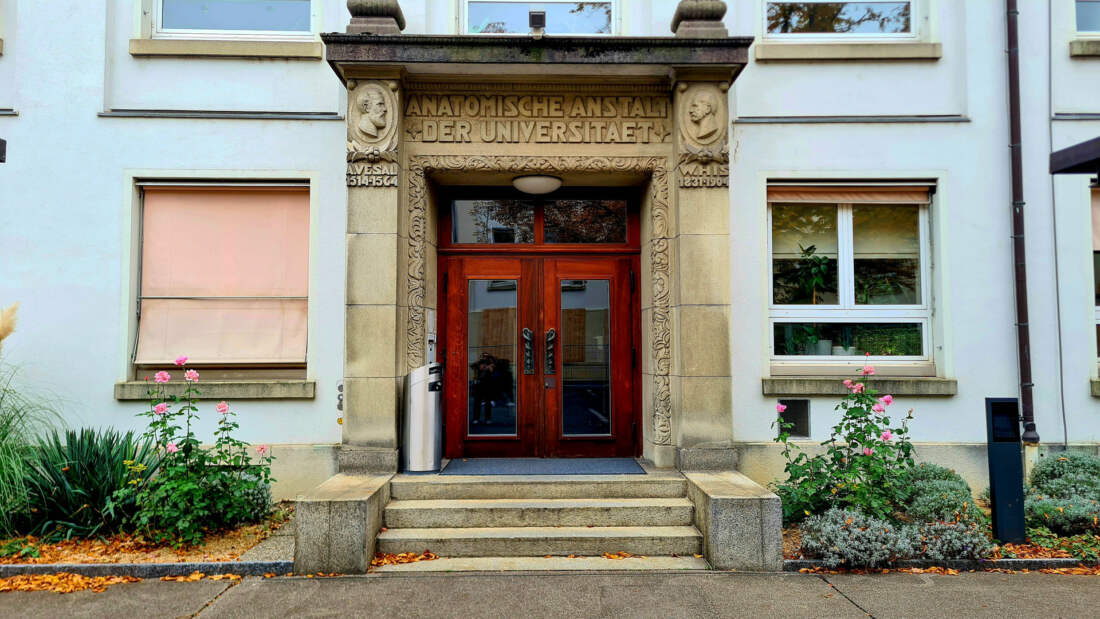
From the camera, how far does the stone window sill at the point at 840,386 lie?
692 cm

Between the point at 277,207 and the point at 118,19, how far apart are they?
2.69 meters

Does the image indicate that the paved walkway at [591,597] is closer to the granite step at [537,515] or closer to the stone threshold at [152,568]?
the stone threshold at [152,568]

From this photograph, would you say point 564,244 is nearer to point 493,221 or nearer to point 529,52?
point 493,221

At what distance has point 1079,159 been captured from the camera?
4391 millimetres

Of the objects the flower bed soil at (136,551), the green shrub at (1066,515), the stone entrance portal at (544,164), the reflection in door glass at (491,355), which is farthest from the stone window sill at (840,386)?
the flower bed soil at (136,551)

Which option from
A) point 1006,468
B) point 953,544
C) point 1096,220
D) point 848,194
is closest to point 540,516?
point 953,544

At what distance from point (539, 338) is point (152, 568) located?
13.8 feet

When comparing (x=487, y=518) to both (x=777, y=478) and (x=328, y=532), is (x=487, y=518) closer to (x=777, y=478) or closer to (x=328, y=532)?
(x=328, y=532)

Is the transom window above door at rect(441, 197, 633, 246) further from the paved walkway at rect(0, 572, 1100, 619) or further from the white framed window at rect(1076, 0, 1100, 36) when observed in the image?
the white framed window at rect(1076, 0, 1100, 36)

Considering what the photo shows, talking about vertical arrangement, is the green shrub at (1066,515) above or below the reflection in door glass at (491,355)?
below

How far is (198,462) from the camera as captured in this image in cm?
564

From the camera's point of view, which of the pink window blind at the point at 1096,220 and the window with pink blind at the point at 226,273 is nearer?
the window with pink blind at the point at 226,273

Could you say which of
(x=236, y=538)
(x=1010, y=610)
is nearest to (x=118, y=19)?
(x=236, y=538)

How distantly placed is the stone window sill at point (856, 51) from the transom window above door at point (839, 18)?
0.36m
